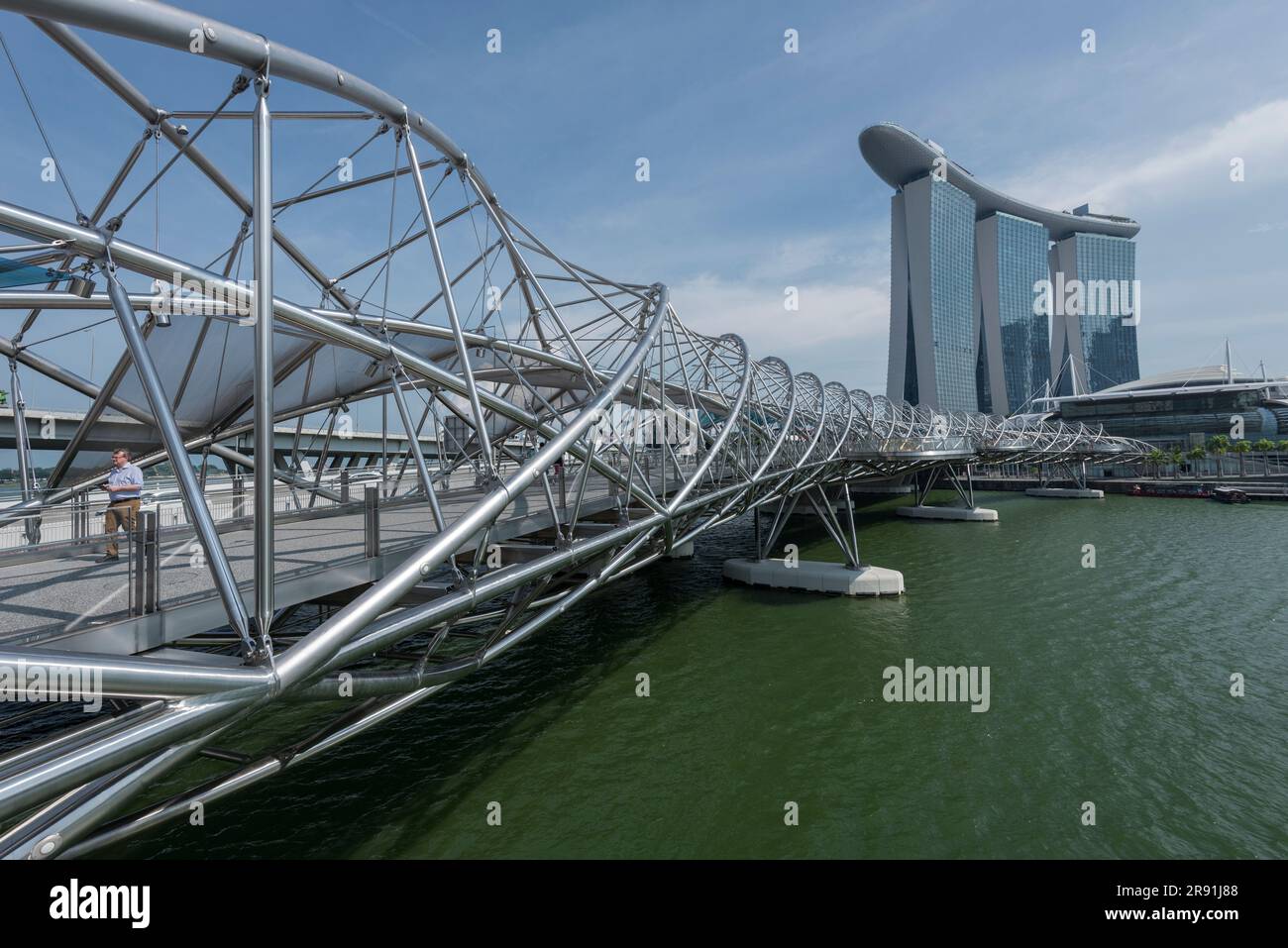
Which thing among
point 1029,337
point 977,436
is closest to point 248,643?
point 977,436

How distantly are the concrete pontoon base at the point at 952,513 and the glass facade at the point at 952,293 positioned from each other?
A: 104 metres

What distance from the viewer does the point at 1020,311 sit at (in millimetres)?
164125

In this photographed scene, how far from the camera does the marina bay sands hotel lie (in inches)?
5935

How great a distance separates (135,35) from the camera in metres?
5.02

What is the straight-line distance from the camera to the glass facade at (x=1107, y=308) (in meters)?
169

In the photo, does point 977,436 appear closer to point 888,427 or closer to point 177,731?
point 888,427

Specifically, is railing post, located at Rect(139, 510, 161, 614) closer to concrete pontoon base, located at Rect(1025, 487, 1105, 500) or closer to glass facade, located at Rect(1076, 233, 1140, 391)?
concrete pontoon base, located at Rect(1025, 487, 1105, 500)

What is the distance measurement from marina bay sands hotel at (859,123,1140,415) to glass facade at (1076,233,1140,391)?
28 centimetres

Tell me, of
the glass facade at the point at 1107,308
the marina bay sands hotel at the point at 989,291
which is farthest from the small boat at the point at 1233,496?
the glass facade at the point at 1107,308

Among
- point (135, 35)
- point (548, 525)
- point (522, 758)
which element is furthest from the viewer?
point (548, 525)

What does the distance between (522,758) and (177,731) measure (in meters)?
9.19

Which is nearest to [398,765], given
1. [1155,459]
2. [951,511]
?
[951,511]

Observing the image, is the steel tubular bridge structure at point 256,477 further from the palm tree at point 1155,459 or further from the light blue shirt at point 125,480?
the palm tree at point 1155,459
